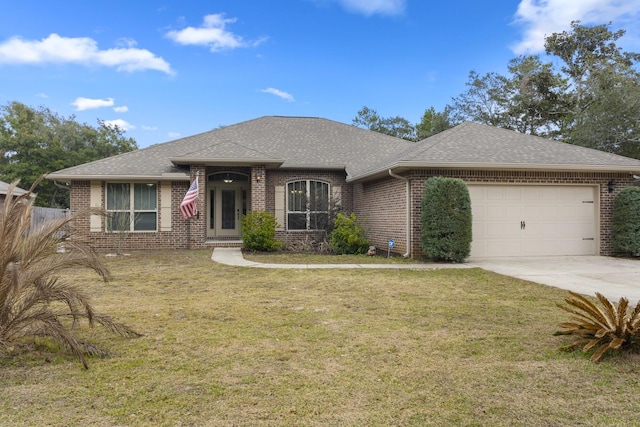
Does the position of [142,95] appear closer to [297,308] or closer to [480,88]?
[297,308]

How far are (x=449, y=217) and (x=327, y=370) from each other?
7323 mm

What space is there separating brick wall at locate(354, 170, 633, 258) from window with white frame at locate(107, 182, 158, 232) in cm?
778

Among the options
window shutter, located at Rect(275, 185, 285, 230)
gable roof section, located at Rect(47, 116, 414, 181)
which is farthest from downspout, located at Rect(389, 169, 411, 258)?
window shutter, located at Rect(275, 185, 285, 230)

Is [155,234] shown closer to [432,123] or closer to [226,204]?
[226,204]

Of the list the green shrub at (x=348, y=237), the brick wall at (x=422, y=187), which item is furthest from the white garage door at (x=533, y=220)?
the green shrub at (x=348, y=237)

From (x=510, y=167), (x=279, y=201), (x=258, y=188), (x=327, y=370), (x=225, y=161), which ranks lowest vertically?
(x=327, y=370)

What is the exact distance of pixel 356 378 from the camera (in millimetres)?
3289

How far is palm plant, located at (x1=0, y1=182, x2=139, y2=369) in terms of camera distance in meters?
3.43

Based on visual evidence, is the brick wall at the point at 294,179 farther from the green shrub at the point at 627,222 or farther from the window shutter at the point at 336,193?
the green shrub at the point at 627,222

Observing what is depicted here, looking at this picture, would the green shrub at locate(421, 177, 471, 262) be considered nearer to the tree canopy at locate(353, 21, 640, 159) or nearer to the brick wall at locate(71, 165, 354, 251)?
the brick wall at locate(71, 165, 354, 251)

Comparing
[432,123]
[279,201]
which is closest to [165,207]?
[279,201]

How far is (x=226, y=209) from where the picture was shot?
1683 cm

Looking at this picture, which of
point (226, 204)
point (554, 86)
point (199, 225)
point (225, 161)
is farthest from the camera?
point (554, 86)

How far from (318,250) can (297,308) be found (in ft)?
25.5
